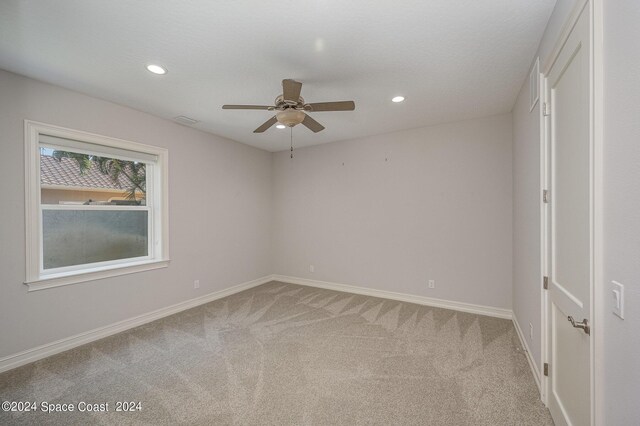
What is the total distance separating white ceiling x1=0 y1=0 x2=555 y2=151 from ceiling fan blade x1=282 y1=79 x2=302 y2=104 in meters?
0.33

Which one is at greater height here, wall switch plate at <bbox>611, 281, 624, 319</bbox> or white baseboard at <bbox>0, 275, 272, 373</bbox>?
wall switch plate at <bbox>611, 281, 624, 319</bbox>

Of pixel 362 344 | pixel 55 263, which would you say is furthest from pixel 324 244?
pixel 55 263

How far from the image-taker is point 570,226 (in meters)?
1.46

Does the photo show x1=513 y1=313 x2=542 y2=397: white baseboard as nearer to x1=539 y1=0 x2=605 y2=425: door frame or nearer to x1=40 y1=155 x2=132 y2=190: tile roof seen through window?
x1=539 y1=0 x2=605 y2=425: door frame

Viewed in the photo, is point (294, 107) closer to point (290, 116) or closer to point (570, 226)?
point (290, 116)

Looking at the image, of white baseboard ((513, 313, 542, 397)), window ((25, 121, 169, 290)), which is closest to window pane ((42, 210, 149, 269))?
window ((25, 121, 169, 290))

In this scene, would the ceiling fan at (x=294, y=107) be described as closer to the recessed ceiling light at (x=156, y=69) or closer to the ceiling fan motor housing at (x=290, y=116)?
the ceiling fan motor housing at (x=290, y=116)

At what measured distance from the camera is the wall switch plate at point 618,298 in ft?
3.14

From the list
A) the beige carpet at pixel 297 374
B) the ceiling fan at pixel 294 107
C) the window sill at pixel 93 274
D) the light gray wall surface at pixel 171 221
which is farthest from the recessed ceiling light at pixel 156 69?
the beige carpet at pixel 297 374

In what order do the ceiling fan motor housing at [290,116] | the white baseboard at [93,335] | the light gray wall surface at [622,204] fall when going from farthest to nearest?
the white baseboard at [93,335] → the ceiling fan motor housing at [290,116] → the light gray wall surface at [622,204]

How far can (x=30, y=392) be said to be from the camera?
6.58 ft

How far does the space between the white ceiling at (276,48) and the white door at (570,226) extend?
1.93 ft

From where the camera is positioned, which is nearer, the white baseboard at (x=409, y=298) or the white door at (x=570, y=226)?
the white door at (x=570, y=226)

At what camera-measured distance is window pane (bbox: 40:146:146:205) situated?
8.77 ft
